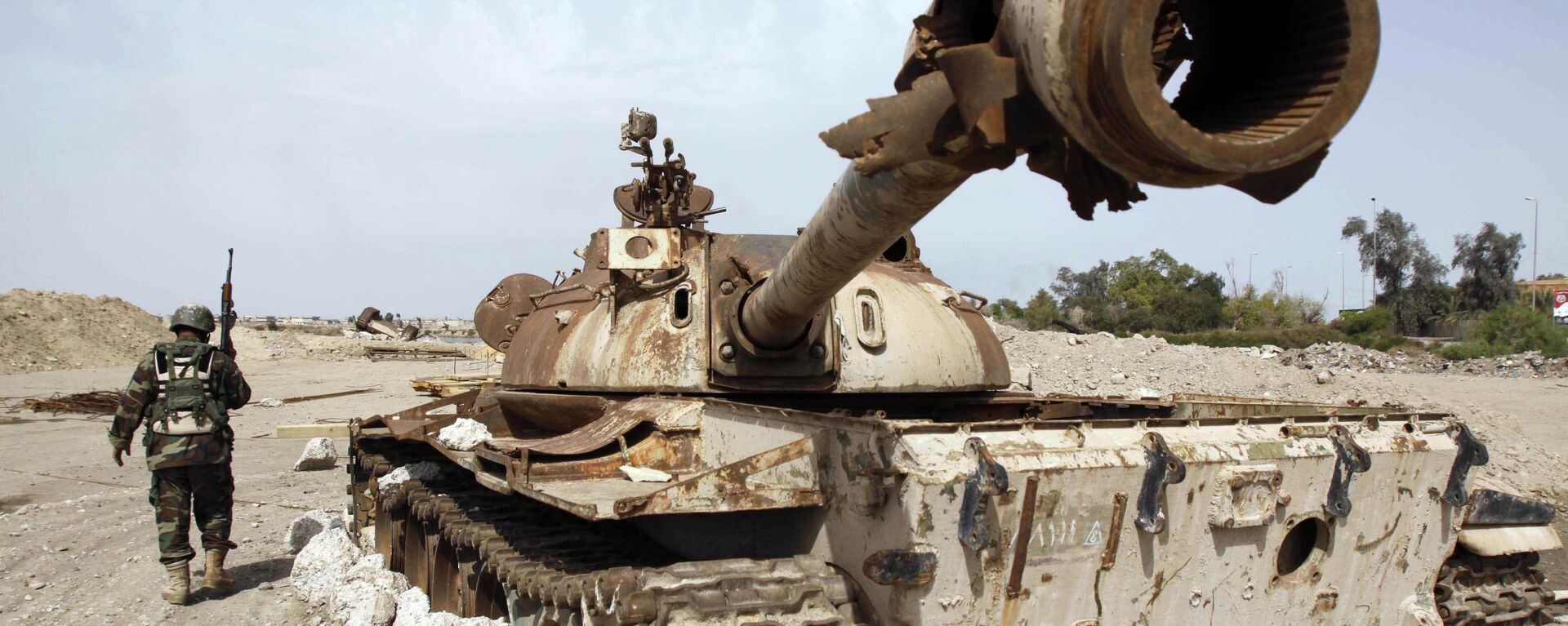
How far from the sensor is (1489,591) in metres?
4.99

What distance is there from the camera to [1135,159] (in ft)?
7.09

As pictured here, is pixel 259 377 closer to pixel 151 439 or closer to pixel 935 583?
pixel 151 439

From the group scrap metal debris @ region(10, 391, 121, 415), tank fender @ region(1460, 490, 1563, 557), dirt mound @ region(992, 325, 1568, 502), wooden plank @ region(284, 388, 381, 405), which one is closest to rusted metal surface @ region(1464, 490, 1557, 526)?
tank fender @ region(1460, 490, 1563, 557)

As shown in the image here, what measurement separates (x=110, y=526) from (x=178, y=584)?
9.53 ft

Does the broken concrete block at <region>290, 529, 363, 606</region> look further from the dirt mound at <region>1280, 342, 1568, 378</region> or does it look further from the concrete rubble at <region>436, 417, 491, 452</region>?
the dirt mound at <region>1280, 342, 1568, 378</region>

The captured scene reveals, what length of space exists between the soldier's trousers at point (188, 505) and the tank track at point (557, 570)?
982 mm

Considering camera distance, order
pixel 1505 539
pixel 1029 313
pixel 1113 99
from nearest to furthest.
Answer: pixel 1113 99 < pixel 1505 539 < pixel 1029 313

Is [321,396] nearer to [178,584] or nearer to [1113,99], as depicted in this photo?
[178,584]

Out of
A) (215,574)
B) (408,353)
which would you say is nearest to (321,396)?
(408,353)

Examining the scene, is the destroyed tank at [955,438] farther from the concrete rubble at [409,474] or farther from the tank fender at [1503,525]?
the concrete rubble at [409,474]

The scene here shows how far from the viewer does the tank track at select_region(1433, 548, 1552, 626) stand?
4.91 metres

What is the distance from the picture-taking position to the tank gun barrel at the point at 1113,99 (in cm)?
203

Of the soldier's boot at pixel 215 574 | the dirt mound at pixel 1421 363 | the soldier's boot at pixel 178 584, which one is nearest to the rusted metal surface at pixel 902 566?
the soldier's boot at pixel 178 584

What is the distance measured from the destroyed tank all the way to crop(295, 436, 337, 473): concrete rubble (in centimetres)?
694
